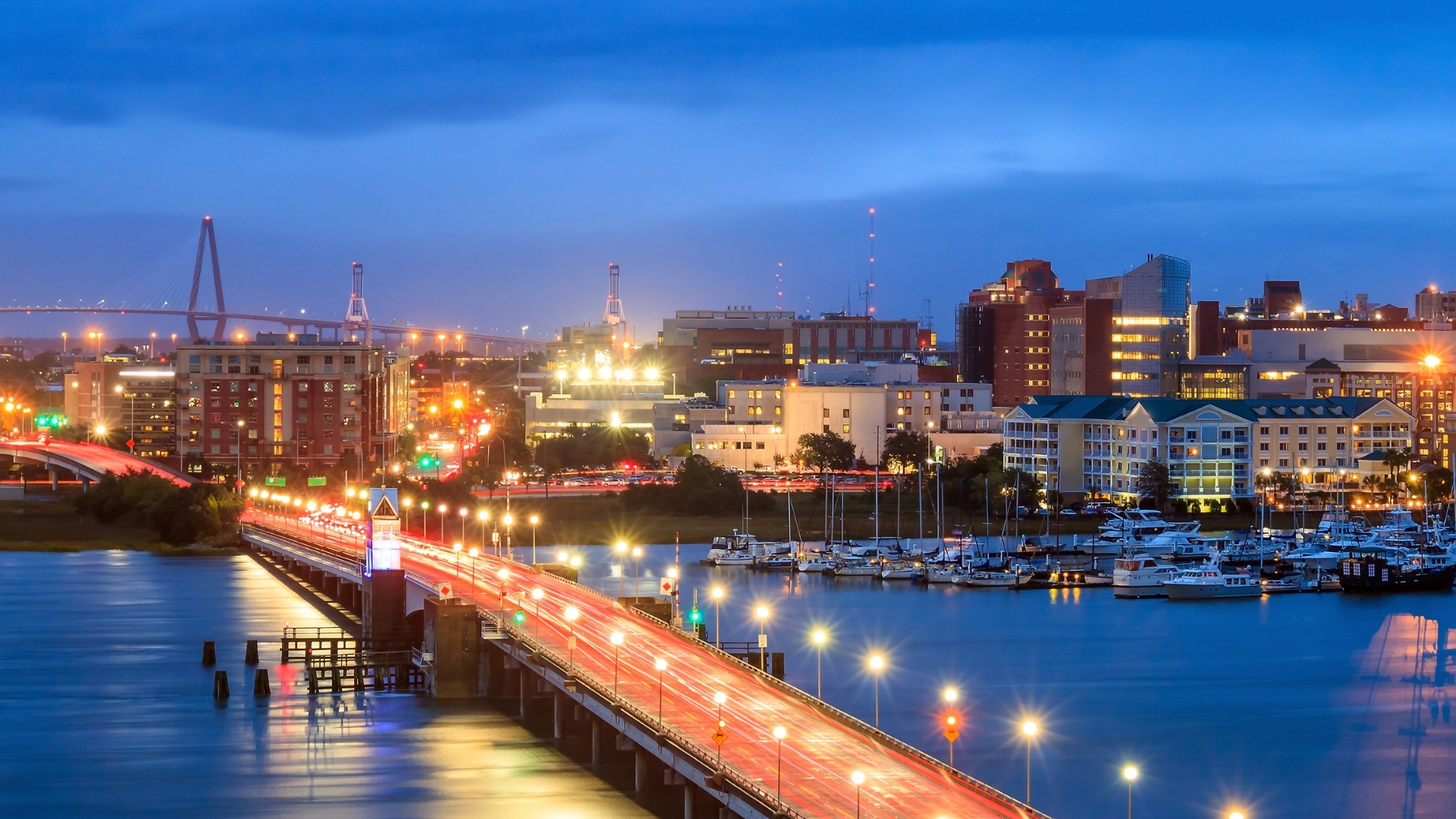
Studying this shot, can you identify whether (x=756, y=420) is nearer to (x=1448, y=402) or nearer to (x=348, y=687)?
(x=1448, y=402)

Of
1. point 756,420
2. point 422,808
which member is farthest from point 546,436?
point 422,808

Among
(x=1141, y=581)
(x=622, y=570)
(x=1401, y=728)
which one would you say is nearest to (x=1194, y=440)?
(x=1141, y=581)

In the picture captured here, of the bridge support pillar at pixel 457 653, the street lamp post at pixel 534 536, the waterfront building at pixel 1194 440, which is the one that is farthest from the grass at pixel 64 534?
the waterfront building at pixel 1194 440

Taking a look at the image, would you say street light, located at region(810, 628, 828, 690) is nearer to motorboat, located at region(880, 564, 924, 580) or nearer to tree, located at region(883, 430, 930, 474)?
motorboat, located at region(880, 564, 924, 580)

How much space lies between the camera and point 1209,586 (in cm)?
2617

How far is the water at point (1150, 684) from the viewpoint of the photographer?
1438 cm

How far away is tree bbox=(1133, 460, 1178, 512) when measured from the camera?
35.3m

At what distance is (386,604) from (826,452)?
23.1 m

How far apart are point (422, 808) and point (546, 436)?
1401 inches

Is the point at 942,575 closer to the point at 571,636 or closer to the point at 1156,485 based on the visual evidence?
the point at 1156,485

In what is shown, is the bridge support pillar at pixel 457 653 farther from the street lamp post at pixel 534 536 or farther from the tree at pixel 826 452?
the tree at pixel 826 452

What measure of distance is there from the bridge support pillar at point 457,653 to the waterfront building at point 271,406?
2728 cm

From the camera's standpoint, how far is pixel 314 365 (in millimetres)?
44812

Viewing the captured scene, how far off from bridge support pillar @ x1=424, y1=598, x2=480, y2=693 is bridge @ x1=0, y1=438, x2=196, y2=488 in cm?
2128
